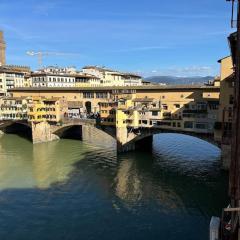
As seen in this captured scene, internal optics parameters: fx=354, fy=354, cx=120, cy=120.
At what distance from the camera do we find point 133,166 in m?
56.8

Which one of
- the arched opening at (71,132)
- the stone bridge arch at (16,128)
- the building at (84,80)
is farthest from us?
the building at (84,80)

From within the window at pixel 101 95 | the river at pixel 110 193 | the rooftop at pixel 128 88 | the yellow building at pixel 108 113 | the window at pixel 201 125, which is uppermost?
the rooftop at pixel 128 88

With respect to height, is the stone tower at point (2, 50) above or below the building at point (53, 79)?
above

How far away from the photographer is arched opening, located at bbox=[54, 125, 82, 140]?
83.8m

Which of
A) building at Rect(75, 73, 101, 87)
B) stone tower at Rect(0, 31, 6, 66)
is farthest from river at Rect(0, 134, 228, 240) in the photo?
stone tower at Rect(0, 31, 6, 66)

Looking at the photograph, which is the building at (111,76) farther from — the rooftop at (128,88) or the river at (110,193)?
the river at (110,193)

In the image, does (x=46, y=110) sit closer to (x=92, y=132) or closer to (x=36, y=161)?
(x=92, y=132)

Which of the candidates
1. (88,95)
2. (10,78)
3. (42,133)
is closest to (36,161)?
(42,133)

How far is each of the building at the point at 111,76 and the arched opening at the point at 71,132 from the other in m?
55.1

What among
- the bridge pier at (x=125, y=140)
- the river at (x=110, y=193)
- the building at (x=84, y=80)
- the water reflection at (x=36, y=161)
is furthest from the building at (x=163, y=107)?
the building at (x=84, y=80)

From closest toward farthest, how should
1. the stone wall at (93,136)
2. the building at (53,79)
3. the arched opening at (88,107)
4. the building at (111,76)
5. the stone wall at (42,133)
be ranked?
the stone wall at (93,136), the stone wall at (42,133), the arched opening at (88,107), the building at (53,79), the building at (111,76)

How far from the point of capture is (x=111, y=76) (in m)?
150

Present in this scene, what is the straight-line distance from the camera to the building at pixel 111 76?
468 feet

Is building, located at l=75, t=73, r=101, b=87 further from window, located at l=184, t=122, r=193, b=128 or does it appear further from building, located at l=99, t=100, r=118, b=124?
window, located at l=184, t=122, r=193, b=128
